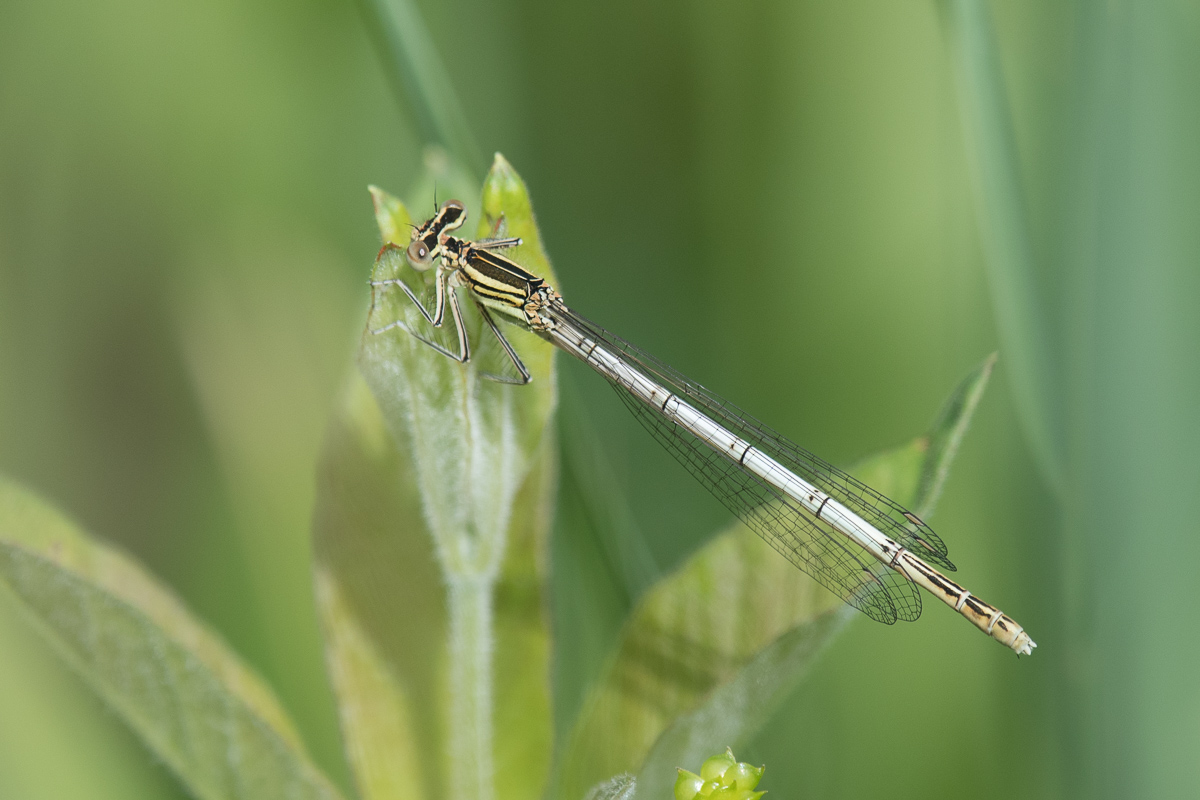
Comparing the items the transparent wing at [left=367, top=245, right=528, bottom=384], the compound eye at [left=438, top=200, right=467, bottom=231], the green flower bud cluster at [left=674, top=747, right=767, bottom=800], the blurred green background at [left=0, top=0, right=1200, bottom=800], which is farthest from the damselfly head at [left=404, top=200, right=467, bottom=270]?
the green flower bud cluster at [left=674, top=747, right=767, bottom=800]

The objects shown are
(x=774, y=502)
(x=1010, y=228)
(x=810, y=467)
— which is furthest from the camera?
(x=774, y=502)

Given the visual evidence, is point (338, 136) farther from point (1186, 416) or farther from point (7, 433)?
point (1186, 416)

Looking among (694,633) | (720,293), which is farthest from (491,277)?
(694,633)

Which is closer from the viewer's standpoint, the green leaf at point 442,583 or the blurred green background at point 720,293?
the green leaf at point 442,583

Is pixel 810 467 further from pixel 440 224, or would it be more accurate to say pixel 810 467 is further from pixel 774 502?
pixel 440 224

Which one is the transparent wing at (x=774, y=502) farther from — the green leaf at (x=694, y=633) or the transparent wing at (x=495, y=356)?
the transparent wing at (x=495, y=356)

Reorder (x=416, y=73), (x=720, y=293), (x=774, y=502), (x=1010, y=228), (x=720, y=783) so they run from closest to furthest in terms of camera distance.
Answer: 1. (x=720, y=783)
2. (x=1010, y=228)
3. (x=416, y=73)
4. (x=774, y=502)
5. (x=720, y=293)

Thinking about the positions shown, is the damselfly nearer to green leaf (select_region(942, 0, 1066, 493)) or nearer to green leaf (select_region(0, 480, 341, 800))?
green leaf (select_region(942, 0, 1066, 493))

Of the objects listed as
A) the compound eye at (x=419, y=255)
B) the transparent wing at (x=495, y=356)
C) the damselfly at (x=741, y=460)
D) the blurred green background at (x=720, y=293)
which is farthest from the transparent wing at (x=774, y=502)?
the compound eye at (x=419, y=255)
